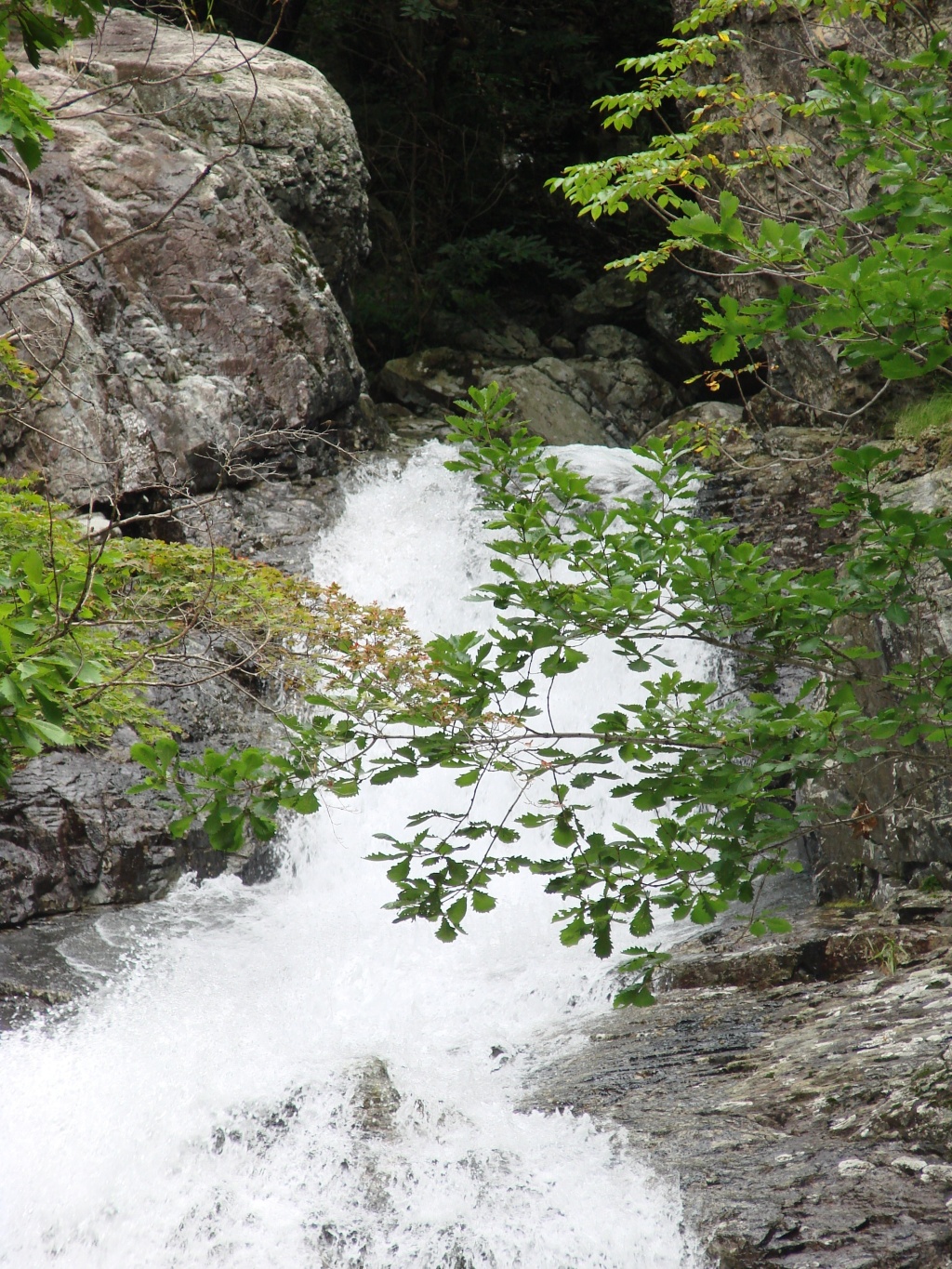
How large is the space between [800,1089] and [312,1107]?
1966mm

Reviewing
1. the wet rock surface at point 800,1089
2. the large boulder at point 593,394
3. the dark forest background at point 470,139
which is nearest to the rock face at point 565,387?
the large boulder at point 593,394

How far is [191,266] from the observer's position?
9906mm

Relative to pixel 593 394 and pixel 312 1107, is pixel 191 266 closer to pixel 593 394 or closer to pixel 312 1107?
pixel 593 394

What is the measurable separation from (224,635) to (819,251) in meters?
5.94

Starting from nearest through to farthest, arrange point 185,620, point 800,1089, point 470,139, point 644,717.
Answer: point 644,717, point 800,1089, point 185,620, point 470,139

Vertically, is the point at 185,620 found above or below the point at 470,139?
below

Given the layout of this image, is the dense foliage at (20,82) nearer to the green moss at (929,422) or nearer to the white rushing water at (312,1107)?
the white rushing water at (312,1107)

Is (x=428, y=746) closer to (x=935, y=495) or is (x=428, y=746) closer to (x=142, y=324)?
(x=935, y=495)

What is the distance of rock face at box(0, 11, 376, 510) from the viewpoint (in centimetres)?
862

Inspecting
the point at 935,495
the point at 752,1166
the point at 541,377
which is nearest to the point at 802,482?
the point at 935,495

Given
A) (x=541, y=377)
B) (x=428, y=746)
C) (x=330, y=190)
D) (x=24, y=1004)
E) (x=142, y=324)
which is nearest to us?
(x=428, y=746)

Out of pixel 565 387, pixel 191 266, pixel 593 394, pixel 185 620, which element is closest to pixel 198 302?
pixel 191 266

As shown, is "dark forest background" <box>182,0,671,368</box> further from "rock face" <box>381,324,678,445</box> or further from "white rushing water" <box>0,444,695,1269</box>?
"white rushing water" <box>0,444,695,1269</box>

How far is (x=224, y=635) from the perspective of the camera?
745 cm
